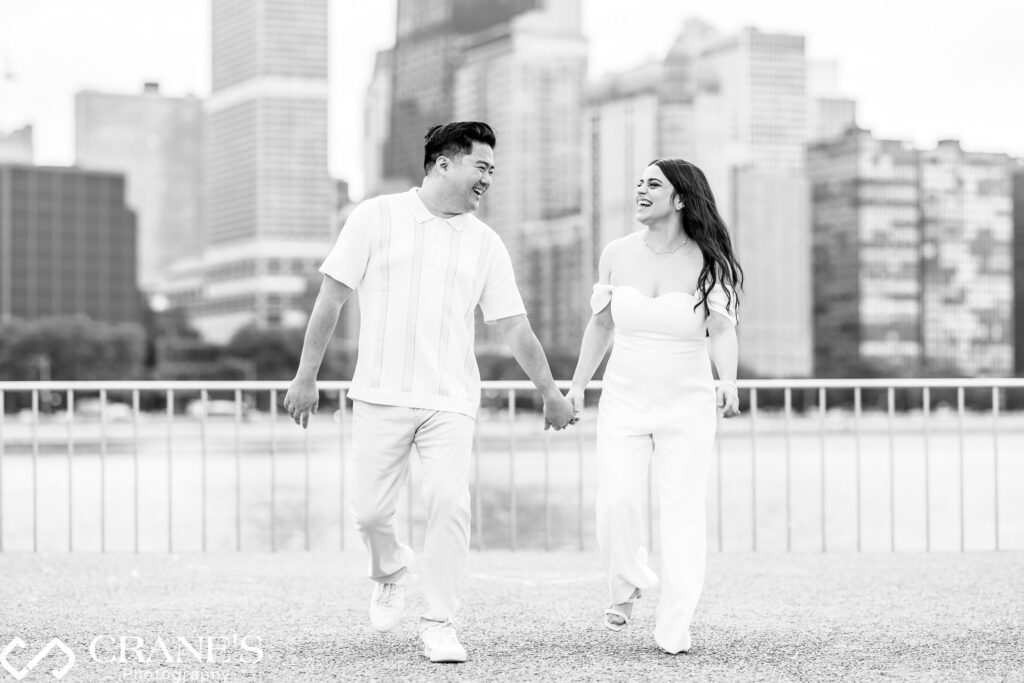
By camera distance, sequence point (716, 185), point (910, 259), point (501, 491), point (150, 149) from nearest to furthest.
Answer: point (501, 491), point (716, 185), point (910, 259), point (150, 149)

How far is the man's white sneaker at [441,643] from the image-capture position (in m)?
4.27

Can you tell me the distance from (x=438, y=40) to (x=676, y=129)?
40.5 metres

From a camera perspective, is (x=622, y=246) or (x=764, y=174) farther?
(x=764, y=174)

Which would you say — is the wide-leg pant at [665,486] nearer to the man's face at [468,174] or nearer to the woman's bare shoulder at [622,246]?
the woman's bare shoulder at [622,246]

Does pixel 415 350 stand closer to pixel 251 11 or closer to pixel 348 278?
pixel 348 278

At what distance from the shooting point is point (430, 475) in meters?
4.34

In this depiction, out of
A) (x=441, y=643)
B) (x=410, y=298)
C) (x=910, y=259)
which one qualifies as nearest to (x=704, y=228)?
(x=410, y=298)

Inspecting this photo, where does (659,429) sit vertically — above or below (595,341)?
below

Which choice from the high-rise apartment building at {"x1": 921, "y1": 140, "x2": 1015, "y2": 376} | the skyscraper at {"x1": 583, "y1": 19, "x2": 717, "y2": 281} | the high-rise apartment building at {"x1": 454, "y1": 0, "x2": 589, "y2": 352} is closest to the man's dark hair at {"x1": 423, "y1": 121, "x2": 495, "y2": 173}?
the skyscraper at {"x1": 583, "y1": 19, "x2": 717, "y2": 281}

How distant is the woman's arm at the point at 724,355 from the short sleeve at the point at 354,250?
1.19 m

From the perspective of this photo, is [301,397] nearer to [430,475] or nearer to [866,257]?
[430,475]

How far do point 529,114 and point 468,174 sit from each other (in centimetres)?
13562

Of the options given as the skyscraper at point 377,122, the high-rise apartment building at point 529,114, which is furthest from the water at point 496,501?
the skyscraper at point 377,122

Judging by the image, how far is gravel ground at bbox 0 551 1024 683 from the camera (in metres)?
4.24
